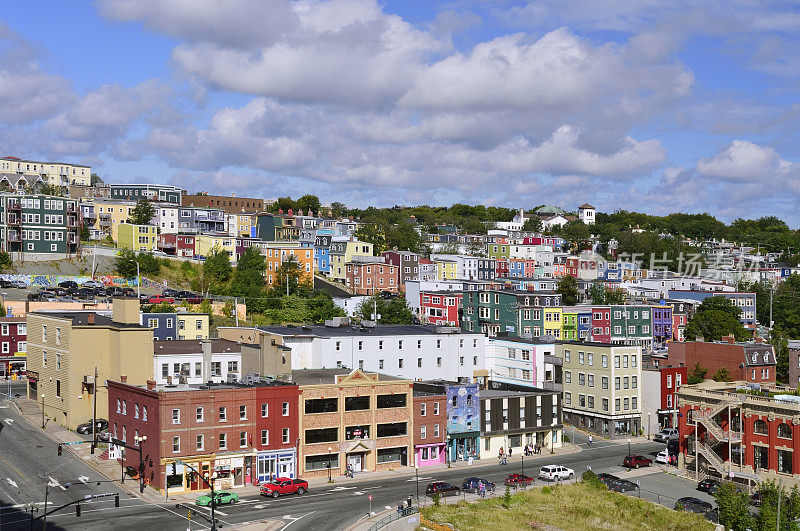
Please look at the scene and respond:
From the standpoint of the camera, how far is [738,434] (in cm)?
7212

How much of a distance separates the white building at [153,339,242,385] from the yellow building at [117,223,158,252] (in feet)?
266

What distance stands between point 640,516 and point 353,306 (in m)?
92.0

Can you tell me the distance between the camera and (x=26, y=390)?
9550cm

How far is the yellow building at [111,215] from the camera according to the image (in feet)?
568

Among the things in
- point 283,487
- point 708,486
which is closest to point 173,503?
point 283,487

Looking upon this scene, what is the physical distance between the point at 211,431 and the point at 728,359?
60.5m

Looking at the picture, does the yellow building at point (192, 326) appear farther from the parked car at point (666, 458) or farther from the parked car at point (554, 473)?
the parked car at point (666, 458)

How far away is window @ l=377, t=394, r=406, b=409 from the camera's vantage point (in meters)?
74.9

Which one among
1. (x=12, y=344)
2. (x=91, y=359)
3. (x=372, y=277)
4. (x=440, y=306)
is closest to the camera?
(x=91, y=359)

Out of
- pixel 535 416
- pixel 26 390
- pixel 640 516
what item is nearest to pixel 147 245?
pixel 26 390

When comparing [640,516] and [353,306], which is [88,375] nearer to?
[640,516]

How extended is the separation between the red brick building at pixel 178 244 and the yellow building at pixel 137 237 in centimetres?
164

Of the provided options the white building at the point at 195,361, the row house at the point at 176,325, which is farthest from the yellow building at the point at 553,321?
the white building at the point at 195,361

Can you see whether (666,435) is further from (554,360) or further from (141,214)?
(141,214)
